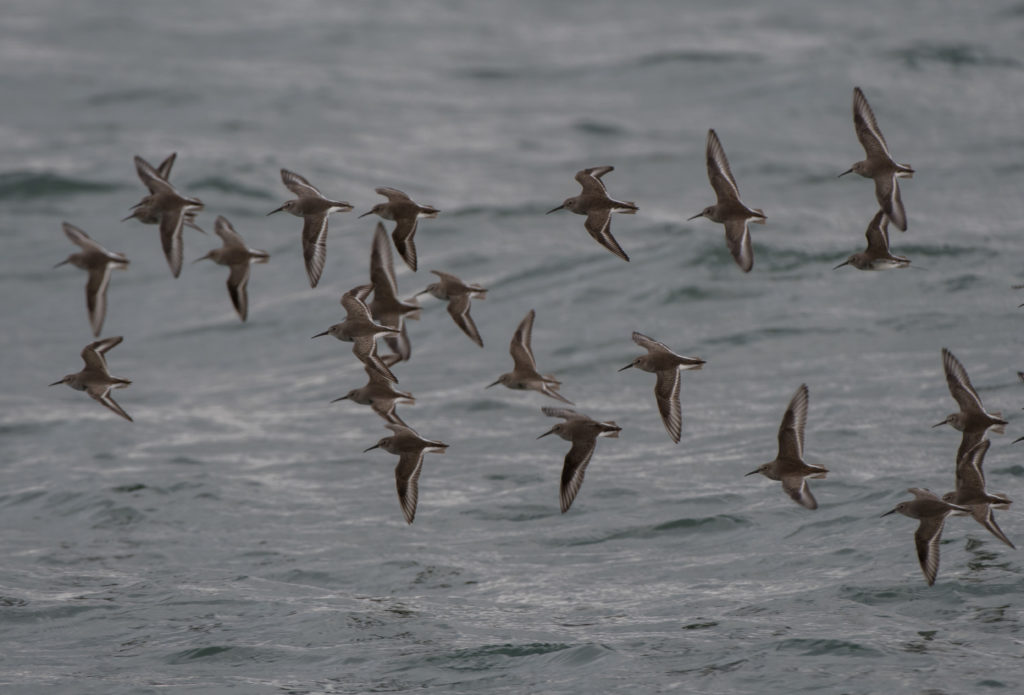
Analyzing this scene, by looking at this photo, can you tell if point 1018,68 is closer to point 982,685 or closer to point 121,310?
point 121,310

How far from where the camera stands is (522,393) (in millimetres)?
15172

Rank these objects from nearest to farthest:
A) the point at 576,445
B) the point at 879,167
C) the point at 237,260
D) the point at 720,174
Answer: the point at 879,167 → the point at 576,445 → the point at 720,174 → the point at 237,260

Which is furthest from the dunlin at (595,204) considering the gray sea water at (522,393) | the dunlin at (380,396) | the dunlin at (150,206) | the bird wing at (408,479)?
the gray sea water at (522,393)

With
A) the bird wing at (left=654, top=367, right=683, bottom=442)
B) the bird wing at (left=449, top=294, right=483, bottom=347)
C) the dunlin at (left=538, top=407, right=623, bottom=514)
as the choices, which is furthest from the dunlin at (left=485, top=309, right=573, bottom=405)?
the bird wing at (left=654, top=367, right=683, bottom=442)

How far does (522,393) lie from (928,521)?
6262mm

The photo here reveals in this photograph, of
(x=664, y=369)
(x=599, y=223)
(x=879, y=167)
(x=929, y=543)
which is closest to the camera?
(x=929, y=543)

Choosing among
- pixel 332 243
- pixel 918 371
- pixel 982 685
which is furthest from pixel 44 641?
pixel 332 243

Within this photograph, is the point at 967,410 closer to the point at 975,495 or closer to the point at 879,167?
the point at 975,495

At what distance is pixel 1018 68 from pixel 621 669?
17808 mm

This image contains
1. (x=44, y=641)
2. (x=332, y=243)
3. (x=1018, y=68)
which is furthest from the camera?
(x=1018, y=68)

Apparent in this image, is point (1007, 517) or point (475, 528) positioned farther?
point (475, 528)

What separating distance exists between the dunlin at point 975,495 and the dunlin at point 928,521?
10 centimetres

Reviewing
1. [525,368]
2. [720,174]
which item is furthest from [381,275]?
[720,174]

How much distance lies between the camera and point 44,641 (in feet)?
33.6
